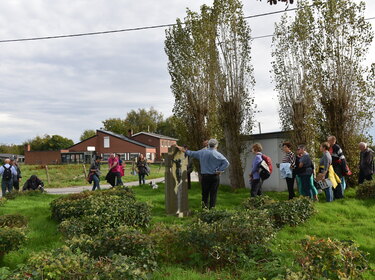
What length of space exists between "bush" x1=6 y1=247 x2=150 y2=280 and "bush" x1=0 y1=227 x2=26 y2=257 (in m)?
2.27

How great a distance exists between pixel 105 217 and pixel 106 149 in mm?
57071

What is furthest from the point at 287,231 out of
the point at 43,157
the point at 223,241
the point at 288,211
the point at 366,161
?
the point at 43,157

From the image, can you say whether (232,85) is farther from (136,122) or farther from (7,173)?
(136,122)

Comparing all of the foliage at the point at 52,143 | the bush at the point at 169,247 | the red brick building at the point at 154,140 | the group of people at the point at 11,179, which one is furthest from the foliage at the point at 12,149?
the bush at the point at 169,247

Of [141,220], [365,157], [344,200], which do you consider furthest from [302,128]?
[141,220]

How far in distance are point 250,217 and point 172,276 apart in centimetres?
218

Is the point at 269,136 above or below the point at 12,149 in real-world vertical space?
below

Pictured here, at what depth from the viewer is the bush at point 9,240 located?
229 inches

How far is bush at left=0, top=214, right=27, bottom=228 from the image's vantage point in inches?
301

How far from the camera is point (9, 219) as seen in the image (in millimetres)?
7832

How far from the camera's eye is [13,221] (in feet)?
25.9

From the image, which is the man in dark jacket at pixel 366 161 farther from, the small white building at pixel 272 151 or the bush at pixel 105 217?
the bush at pixel 105 217

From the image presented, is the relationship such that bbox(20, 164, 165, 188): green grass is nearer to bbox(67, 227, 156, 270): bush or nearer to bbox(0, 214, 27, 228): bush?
bbox(0, 214, 27, 228): bush

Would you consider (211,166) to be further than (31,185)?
No
